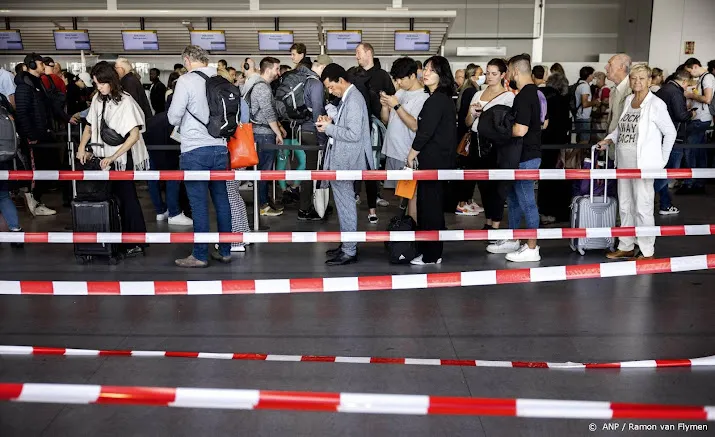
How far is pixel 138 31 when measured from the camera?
14.4 m

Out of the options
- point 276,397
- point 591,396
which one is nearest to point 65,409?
point 276,397

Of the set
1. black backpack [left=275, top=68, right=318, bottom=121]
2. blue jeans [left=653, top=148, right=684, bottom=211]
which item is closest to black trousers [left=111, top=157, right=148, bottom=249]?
black backpack [left=275, top=68, right=318, bottom=121]

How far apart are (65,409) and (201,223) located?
2.83m

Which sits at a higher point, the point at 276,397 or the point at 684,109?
the point at 684,109

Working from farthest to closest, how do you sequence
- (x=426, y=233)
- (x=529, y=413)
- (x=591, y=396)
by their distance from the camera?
(x=426, y=233), (x=591, y=396), (x=529, y=413)

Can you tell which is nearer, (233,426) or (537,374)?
(233,426)

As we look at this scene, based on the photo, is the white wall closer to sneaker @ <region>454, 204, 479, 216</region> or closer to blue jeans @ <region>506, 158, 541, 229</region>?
sneaker @ <region>454, 204, 479, 216</region>

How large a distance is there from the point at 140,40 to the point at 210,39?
147 centimetres

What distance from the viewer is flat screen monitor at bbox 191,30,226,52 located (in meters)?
14.2

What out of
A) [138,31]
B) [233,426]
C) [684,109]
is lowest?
[233,426]

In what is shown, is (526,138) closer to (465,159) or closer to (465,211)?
(465,159)

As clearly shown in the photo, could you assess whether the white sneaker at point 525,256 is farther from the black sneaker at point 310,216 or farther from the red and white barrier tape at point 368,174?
the black sneaker at point 310,216

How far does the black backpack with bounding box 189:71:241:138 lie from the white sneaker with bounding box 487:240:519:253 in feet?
8.48

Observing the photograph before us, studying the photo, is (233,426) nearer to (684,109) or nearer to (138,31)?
(684,109)
